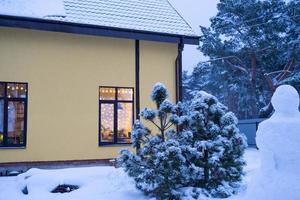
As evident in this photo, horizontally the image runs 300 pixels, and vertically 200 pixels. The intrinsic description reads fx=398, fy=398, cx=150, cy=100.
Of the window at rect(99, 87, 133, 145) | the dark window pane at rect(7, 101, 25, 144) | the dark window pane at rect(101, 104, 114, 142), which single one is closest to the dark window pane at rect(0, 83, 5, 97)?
the dark window pane at rect(7, 101, 25, 144)

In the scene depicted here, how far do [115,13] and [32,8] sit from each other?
8.83 ft

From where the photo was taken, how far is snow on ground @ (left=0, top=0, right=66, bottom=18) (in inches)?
428

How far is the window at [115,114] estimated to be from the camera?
40.1ft

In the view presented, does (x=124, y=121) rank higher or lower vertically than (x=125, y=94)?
lower

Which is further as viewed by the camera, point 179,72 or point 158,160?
point 179,72

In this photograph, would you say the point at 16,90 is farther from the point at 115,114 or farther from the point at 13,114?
the point at 115,114

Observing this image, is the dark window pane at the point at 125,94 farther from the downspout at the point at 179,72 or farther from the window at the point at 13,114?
the window at the point at 13,114

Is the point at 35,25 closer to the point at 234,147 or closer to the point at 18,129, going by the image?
the point at 18,129

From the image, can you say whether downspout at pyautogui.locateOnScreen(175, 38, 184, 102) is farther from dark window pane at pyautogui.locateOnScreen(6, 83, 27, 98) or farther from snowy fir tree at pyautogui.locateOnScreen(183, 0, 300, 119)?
snowy fir tree at pyautogui.locateOnScreen(183, 0, 300, 119)

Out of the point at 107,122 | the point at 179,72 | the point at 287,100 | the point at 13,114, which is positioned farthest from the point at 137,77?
the point at 287,100

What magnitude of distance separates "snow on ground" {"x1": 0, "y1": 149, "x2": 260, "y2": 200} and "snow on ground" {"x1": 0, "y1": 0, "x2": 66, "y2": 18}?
4424mm

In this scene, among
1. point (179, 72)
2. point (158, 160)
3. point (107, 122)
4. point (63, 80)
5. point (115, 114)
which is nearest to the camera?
point (158, 160)

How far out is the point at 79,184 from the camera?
331 inches

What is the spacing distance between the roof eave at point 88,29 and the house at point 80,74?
3 centimetres
